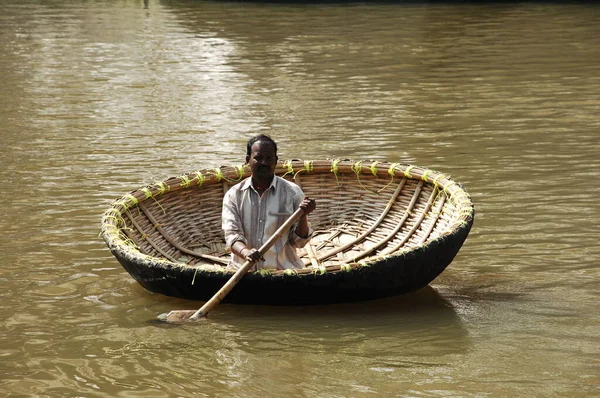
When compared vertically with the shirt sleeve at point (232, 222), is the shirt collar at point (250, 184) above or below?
above

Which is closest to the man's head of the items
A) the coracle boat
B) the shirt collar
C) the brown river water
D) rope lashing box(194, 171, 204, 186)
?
the shirt collar

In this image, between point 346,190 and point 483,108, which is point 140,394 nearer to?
point 346,190

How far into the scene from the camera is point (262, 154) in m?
4.63

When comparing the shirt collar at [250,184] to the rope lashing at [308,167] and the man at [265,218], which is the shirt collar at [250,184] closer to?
the man at [265,218]

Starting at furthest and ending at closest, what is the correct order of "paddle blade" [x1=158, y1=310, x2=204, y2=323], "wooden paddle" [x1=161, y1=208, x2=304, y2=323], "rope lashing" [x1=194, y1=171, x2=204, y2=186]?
"rope lashing" [x1=194, y1=171, x2=204, y2=186]
"paddle blade" [x1=158, y1=310, x2=204, y2=323]
"wooden paddle" [x1=161, y1=208, x2=304, y2=323]

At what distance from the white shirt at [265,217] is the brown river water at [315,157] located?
291 millimetres

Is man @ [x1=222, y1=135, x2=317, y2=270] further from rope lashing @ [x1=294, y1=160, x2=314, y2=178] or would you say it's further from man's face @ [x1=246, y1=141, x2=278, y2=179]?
rope lashing @ [x1=294, y1=160, x2=314, y2=178]

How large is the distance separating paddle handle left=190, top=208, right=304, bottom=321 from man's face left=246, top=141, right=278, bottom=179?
28cm

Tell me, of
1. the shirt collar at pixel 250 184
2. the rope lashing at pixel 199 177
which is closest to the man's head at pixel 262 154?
the shirt collar at pixel 250 184

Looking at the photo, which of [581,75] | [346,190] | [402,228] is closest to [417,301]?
[402,228]

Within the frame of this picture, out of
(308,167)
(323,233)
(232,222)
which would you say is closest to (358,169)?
(308,167)

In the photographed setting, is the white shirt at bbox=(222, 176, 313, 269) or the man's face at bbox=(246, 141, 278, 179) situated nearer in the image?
the man's face at bbox=(246, 141, 278, 179)

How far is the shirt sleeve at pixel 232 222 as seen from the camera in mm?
4730

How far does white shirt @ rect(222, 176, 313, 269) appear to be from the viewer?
4.82 m
